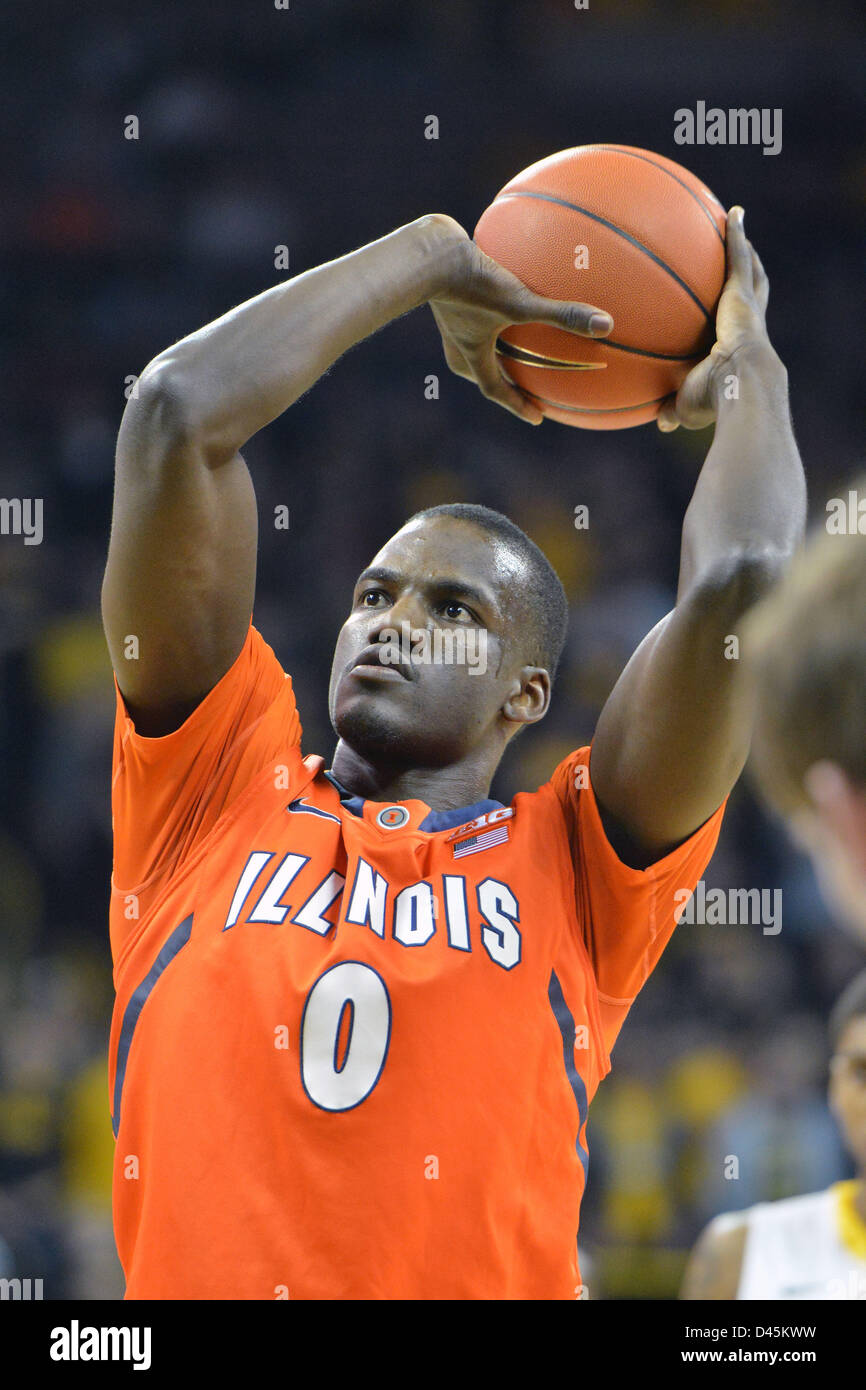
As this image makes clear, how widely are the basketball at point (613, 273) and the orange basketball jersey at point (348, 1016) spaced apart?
2.89 feet

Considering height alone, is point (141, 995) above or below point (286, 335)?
below

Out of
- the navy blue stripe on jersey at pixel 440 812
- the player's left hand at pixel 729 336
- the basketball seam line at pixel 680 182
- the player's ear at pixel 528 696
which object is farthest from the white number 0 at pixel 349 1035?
the basketball seam line at pixel 680 182

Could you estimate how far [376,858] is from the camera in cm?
281

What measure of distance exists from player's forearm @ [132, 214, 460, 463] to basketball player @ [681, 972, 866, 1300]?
273cm


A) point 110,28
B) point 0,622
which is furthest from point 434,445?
point 110,28

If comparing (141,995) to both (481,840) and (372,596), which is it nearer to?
(481,840)

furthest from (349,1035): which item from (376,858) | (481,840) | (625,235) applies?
(625,235)

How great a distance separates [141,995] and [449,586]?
1124mm

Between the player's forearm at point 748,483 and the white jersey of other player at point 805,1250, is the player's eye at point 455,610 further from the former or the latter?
the white jersey of other player at point 805,1250

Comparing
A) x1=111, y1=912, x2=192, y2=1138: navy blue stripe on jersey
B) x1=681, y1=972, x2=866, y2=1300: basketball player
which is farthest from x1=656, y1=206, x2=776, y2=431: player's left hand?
x1=681, y1=972, x2=866, y2=1300: basketball player

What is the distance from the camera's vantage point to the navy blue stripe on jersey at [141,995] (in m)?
2.70

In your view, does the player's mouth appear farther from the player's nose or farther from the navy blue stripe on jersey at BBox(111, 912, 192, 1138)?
the navy blue stripe on jersey at BBox(111, 912, 192, 1138)

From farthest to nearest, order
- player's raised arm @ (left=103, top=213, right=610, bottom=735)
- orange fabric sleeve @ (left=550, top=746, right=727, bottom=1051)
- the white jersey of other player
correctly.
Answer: the white jersey of other player, orange fabric sleeve @ (left=550, top=746, right=727, bottom=1051), player's raised arm @ (left=103, top=213, right=610, bottom=735)

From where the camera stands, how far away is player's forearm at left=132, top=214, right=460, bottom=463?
2680mm
